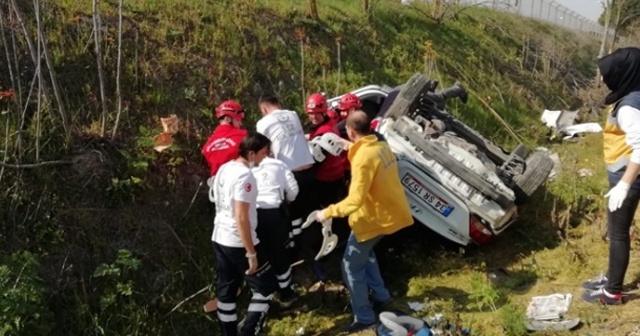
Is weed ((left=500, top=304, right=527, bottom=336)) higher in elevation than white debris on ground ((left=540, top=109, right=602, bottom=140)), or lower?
higher

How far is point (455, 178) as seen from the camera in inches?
225

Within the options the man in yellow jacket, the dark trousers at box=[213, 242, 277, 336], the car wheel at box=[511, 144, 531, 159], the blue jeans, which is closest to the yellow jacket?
the man in yellow jacket

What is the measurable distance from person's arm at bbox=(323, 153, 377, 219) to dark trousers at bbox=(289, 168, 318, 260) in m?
1.18

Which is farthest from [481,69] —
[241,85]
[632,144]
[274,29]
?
[632,144]

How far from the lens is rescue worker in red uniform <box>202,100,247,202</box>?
5.31 metres

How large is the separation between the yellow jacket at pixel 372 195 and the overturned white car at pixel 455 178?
97cm

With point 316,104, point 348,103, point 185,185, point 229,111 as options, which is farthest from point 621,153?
point 185,185

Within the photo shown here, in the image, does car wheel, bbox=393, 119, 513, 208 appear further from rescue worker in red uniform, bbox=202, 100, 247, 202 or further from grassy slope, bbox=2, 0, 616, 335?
rescue worker in red uniform, bbox=202, 100, 247, 202

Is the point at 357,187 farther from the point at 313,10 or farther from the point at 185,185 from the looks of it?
the point at 313,10

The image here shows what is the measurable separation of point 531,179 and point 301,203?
2.18 metres

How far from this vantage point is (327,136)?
17.7 feet

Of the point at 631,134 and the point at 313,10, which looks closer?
the point at 631,134

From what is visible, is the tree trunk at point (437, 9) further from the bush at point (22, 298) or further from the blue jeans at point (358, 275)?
the bush at point (22, 298)

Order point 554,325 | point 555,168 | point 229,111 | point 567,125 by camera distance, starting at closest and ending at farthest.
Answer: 1. point 554,325
2. point 229,111
3. point 555,168
4. point 567,125
